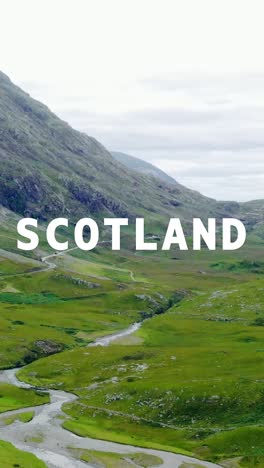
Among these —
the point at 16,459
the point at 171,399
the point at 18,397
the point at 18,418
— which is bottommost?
the point at 18,397

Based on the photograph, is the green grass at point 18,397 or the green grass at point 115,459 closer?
the green grass at point 115,459

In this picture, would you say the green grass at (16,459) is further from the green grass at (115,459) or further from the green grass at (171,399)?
the green grass at (171,399)

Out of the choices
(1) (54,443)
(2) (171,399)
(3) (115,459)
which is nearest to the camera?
(3) (115,459)

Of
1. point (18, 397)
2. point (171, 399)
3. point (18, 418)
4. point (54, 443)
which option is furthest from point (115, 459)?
point (18, 397)

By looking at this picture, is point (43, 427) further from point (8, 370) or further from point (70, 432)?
point (8, 370)

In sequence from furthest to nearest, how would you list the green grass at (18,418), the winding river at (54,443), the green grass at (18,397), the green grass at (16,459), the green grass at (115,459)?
1. the green grass at (18,397)
2. the green grass at (18,418)
3. the winding river at (54,443)
4. the green grass at (115,459)
5. the green grass at (16,459)

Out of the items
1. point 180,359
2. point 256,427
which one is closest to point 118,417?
point 256,427

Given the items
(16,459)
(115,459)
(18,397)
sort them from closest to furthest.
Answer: (16,459)
(115,459)
(18,397)

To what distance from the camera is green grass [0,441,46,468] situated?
88.0 m

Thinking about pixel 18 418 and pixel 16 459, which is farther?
pixel 18 418

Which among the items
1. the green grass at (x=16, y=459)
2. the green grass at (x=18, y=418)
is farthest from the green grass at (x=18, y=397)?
the green grass at (x=16, y=459)

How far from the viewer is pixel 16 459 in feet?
301

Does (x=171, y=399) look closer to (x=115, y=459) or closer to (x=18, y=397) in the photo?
(x=115, y=459)

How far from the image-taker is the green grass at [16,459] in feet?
289
